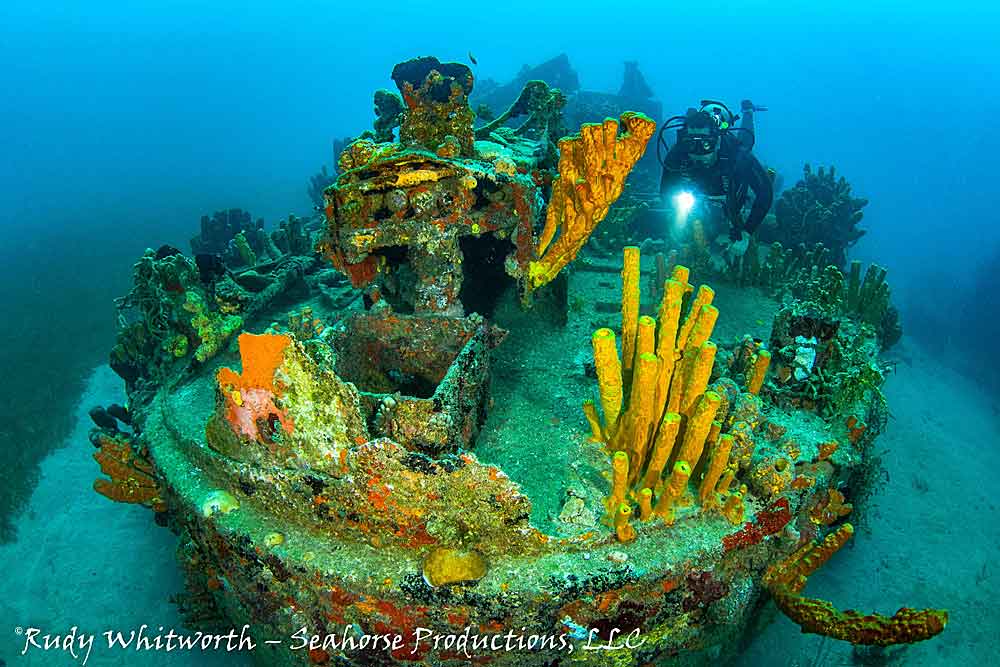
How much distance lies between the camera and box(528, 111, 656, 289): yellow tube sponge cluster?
4426mm

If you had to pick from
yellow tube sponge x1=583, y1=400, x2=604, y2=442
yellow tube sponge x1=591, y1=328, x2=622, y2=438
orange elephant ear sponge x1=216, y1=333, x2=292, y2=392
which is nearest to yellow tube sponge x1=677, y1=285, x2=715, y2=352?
yellow tube sponge x1=591, y1=328, x2=622, y2=438

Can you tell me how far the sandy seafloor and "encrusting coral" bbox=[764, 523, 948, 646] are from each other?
106cm

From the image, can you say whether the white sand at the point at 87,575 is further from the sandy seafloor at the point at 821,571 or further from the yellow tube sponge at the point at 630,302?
the yellow tube sponge at the point at 630,302

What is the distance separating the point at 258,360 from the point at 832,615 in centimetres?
344

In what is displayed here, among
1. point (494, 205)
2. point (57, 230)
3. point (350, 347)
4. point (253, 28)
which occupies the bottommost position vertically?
point (57, 230)

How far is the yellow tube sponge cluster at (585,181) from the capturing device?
4426mm

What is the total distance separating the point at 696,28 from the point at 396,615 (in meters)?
150

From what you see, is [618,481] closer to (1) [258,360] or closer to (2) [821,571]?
(1) [258,360]

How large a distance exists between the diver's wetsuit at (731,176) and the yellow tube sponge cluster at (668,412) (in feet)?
16.2

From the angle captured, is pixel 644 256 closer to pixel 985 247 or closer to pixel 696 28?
pixel 985 247

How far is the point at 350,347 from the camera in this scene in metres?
4.03

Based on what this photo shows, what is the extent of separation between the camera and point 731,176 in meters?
7.54

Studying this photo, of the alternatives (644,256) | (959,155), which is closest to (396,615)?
(644,256)

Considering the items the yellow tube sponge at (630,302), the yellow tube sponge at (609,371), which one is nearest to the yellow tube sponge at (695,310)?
the yellow tube sponge at (630,302)
